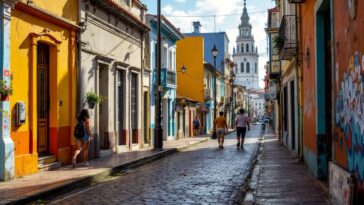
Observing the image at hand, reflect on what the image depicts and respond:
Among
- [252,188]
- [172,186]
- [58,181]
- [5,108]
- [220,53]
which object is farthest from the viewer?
[220,53]

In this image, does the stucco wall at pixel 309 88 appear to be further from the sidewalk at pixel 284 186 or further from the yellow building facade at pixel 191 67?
the yellow building facade at pixel 191 67

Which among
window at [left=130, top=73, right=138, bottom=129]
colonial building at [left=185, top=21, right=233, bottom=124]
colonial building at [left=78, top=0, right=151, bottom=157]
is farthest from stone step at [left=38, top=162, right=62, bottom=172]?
colonial building at [left=185, top=21, right=233, bottom=124]

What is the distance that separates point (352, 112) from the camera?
22.3ft

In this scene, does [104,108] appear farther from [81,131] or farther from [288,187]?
[288,187]

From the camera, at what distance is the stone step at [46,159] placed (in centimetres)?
1302

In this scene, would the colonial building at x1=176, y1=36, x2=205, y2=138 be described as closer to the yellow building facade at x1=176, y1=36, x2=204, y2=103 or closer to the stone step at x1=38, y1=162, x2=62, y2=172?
the yellow building facade at x1=176, y1=36, x2=204, y2=103

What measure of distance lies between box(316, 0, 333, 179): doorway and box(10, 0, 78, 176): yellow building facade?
20.8ft

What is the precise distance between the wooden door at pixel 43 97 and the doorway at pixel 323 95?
6.91 meters

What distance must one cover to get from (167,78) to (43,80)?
17.1 m

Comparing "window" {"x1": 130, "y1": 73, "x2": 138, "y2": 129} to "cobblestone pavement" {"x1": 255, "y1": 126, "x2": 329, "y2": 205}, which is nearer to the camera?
"cobblestone pavement" {"x1": 255, "y1": 126, "x2": 329, "y2": 205}

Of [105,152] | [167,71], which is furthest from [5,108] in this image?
[167,71]

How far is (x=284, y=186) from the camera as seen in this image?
1022cm

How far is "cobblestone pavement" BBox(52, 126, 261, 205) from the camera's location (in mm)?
9148

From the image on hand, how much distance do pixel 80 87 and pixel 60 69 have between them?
140cm
